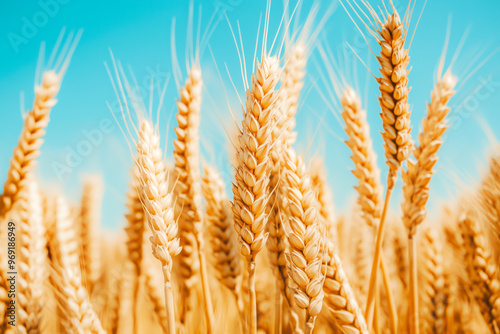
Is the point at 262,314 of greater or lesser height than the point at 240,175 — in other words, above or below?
→ below

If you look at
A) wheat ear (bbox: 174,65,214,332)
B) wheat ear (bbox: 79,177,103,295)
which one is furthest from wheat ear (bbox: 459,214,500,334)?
wheat ear (bbox: 79,177,103,295)

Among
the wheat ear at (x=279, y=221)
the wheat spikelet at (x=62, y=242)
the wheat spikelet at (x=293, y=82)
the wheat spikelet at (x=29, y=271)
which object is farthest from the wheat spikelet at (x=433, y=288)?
the wheat spikelet at (x=29, y=271)

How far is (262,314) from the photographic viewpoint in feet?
8.01

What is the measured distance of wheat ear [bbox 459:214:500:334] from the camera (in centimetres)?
191

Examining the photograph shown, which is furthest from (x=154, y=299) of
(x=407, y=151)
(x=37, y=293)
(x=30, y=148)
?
(x=407, y=151)

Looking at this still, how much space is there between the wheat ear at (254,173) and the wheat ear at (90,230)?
4.91ft

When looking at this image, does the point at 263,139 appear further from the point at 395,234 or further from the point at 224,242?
the point at 395,234

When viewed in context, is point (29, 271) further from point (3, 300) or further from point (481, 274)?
point (481, 274)

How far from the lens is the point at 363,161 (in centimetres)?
179

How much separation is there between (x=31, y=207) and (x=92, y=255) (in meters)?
1.09

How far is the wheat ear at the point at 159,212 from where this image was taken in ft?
4.37

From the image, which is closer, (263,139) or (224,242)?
(263,139)

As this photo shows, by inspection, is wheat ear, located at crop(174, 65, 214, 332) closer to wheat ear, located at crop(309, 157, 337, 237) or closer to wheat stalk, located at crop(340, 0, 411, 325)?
wheat ear, located at crop(309, 157, 337, 237)

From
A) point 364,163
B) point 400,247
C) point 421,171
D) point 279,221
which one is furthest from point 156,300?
point 400,247
